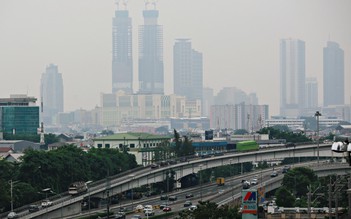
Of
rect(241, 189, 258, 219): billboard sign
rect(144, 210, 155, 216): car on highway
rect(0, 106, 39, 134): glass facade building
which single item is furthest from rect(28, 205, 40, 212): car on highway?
rect(0, 106, 39, 134): glass facade building

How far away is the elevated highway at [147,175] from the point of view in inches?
2645

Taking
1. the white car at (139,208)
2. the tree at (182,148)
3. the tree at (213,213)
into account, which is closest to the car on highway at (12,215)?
the white car at (139,208)

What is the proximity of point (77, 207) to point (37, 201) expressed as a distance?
2.26 m

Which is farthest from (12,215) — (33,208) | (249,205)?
(249,205)

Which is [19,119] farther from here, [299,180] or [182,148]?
[299,180]

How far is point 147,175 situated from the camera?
85.0m

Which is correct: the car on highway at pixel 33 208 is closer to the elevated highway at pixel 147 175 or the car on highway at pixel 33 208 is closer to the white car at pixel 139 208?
the elevated highway at pixel 147 175

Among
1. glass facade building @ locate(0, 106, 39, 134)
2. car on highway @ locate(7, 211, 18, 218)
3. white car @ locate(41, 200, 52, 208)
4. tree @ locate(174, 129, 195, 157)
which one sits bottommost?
car on highway @ locate(7, 211, 18, 218)

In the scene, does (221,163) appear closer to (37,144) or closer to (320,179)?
(320,179)

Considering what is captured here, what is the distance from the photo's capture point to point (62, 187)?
76.7 meters

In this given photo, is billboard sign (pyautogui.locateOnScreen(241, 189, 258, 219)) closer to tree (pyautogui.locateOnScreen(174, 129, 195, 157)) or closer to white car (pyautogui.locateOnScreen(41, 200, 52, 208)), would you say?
white car (pyautogui.locateOnScreen(41, 200, 52, 208))

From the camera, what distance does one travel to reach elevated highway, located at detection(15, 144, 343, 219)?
220 ft

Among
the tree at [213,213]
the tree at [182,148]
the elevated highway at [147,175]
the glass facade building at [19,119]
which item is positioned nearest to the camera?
the tree at [213,213]

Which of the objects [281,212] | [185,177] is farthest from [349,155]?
[185,177]
